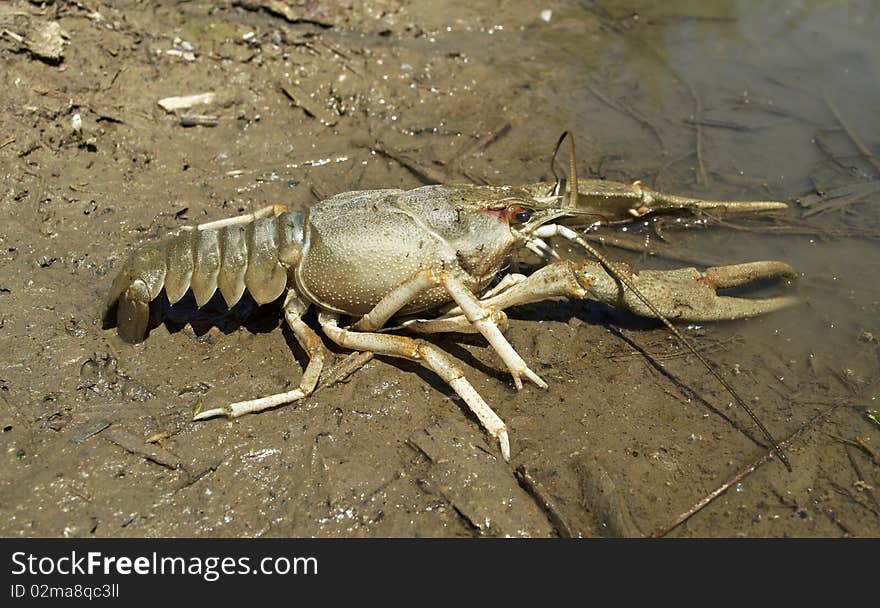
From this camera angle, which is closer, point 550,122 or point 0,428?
point 0,428

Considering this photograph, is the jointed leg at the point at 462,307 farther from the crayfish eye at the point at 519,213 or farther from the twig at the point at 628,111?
the twig at the point at 628,111

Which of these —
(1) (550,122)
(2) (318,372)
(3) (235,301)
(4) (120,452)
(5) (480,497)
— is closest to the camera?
(5) (480,497)

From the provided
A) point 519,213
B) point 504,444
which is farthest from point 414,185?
point 504,444

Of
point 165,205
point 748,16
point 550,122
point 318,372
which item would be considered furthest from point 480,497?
point 748,16

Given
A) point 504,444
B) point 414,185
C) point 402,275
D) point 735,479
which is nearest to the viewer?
point 735,479

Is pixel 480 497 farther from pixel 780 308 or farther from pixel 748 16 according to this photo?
pixel 748 16

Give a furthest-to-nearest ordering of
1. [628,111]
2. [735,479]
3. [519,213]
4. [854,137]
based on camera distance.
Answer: [628,111] < [854,137] < [519,213] < [735,479]

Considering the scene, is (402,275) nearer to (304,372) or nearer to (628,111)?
(304,372)
